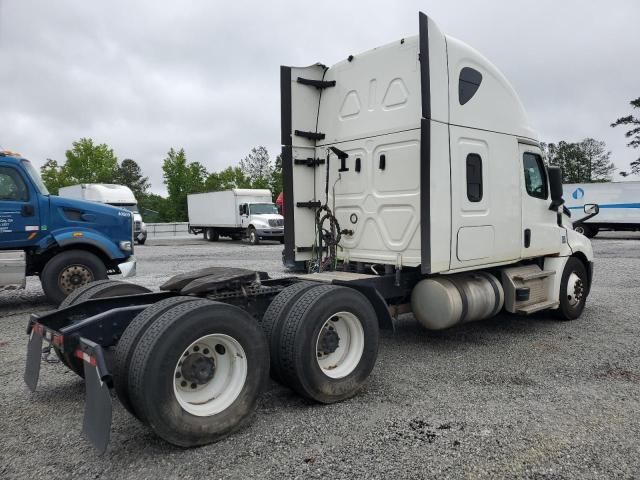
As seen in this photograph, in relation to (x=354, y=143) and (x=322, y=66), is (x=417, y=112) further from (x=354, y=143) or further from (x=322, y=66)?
(x=322, y=66)

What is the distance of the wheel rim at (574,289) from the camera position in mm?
7012

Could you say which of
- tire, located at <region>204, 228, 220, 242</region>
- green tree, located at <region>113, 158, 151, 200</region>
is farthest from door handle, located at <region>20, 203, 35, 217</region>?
green tree, located at <region>113, 158, 151, 200</region>

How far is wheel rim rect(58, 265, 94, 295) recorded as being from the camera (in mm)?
8195

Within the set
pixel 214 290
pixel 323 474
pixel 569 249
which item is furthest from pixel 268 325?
pixel 569 249

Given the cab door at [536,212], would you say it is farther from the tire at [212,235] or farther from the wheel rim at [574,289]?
the tire at [212,235]

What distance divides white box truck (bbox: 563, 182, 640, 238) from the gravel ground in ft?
74.3

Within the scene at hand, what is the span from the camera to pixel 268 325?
4.01m

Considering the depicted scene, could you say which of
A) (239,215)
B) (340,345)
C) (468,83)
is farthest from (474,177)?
(239,215)

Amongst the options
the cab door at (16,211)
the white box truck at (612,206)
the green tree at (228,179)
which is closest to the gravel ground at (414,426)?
the cab door at (16,211)

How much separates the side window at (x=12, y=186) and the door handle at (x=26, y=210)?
11 centimetres

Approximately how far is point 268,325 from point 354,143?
274 centimetres

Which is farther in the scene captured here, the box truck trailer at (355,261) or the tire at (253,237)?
the tire at (253,237)

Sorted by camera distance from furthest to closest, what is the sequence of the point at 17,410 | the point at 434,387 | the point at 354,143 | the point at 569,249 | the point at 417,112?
the point at 569,249, the point at 354,143, the point at 417,112, the point at 434,387, the point at 17,410

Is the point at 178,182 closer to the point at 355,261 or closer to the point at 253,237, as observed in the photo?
the point at 253,237
